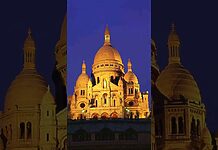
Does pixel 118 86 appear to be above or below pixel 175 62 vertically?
below

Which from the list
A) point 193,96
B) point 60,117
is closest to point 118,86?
point 60,117

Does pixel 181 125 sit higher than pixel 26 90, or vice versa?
pixel 26 90

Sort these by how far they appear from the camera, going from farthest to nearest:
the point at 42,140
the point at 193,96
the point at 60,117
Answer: the point at 193,96, the point at 42,140, the point at 60,117

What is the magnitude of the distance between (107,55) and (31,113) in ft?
5.63

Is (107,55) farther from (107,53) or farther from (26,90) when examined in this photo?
(26,90)

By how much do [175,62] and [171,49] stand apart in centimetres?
16

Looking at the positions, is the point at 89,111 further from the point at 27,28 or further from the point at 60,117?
the point at 27,28

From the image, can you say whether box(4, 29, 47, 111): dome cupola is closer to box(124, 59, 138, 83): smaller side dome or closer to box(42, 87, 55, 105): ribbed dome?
box(42, 87, 55, 105): ribbed dome

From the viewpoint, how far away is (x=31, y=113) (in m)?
5.08

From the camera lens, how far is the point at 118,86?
12.0 ft

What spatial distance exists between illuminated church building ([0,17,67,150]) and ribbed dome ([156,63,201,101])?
0.90 meters

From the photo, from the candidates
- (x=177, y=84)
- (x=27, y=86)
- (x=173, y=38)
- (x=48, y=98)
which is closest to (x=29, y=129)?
(x=48, y=98)

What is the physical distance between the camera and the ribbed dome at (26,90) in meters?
4.96

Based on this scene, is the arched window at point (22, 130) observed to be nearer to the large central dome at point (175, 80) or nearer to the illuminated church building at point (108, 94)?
the large central dome at point (175, 80)
